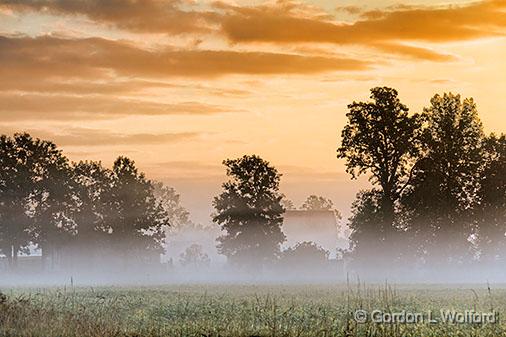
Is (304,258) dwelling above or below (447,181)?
below

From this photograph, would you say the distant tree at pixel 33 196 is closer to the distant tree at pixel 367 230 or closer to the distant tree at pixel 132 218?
the distant tree at pixel 132 218

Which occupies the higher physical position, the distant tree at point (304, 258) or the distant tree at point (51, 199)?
the distant tree at point (51, 199)

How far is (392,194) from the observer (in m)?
88.0

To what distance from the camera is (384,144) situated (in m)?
89.4

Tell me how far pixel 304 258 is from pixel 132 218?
21.5 m

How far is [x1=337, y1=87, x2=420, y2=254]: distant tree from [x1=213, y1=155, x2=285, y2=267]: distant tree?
18.8 metres

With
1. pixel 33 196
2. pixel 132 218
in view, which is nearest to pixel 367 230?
pixel 132 218

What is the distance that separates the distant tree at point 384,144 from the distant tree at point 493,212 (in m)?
7.63

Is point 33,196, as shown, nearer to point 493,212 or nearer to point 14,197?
point 14,197

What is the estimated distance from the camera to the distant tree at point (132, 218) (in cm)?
10838

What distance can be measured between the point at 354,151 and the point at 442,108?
10.1m

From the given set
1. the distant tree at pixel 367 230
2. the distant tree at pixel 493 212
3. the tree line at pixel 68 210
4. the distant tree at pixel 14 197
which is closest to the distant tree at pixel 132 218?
the tree line at pixel 68 210

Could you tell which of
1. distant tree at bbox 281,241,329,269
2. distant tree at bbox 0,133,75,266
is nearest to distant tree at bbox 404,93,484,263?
distant tree at bbox 281,241,329,269

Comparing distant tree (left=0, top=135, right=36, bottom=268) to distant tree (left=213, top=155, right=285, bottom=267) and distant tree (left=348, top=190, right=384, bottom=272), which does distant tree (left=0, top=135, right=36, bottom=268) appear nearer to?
distant tree (left=213, top=155, right=285, bottom=267)
